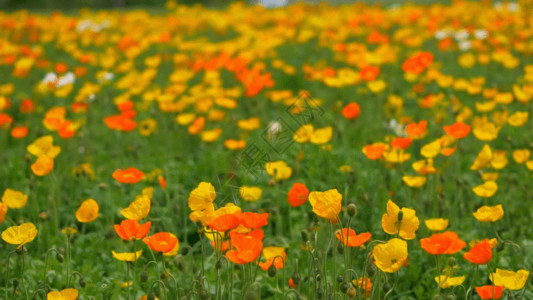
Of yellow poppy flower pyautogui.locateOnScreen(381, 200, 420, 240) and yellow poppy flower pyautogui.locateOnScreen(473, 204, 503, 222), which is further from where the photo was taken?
yellow poppy flower pyautogui.locateOnScreen(473, 204, 503, 222)

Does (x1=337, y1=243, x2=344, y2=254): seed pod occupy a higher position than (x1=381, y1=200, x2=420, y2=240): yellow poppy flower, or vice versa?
(x1=381, y1=200, x2=420, y2=240): yellow poppy flower

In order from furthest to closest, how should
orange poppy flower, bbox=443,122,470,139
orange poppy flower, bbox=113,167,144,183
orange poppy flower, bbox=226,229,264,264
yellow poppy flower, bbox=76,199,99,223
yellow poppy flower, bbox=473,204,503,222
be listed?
orange poppy flower, bbox=443,122,470,139, orange poppy flower, bbox=113,167,144,183, yellow poppy flower, bbox=76,199,99,223, yellow poppy flower, bbox=473,204,503,222, orange poppy flower, bbox=226,229,264,264

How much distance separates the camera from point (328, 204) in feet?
6.92

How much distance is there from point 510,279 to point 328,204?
24.6 inches

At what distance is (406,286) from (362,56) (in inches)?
101

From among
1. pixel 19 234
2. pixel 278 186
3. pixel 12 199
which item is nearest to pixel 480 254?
pixel 19 234

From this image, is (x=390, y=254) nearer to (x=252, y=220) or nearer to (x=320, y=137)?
(x=252, y=220)

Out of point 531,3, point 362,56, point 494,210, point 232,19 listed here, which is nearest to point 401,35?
point 362,56

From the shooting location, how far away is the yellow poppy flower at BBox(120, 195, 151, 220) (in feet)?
7.40

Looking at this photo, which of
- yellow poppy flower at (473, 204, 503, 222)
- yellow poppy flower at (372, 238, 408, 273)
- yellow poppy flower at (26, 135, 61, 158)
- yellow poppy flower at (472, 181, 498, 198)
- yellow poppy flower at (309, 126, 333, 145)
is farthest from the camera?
yellow poppy flower at (309, 126, 333, 145)

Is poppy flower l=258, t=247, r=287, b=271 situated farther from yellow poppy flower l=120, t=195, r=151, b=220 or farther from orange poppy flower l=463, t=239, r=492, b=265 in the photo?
orange poppy flower l=463, t=239, r=492, b=265

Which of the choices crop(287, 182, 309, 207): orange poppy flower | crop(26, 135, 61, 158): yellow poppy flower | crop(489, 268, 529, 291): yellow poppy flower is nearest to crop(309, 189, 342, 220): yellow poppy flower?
crop(287, 182, 309, 207): orange poppy flower

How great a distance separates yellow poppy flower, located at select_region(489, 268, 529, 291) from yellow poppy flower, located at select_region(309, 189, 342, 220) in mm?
529

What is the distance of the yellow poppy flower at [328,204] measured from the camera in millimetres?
2100
